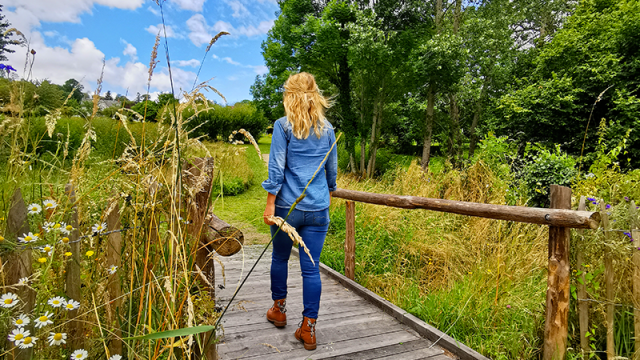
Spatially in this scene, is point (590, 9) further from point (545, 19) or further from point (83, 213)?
point (83, 213)

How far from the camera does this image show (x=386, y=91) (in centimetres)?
1500

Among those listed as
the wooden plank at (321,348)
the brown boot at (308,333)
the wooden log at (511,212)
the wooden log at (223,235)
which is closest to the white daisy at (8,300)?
the wooden log at (223,235)

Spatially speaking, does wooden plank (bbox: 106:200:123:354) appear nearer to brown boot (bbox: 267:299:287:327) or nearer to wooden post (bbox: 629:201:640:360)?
brown boot (bbox: 267:299:287:327)

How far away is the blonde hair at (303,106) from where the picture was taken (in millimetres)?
2455

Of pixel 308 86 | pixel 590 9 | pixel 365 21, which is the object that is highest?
pixel 590 9

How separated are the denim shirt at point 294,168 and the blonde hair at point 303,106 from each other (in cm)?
5

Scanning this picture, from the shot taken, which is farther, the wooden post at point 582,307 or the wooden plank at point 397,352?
the wooden plank at point 397,352

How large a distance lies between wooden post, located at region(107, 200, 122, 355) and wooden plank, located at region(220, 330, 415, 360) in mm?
1291

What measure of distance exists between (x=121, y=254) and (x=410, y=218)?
13.1 feet

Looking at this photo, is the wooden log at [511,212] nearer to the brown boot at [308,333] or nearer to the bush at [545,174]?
the brown boot at [308,333]

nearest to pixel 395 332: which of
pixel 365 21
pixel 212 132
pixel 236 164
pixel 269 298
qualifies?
pixel 269 298

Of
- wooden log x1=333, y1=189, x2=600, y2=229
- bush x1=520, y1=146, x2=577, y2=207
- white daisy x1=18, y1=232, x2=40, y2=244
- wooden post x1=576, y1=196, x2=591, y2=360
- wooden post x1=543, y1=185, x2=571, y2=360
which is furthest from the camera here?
bush x1=520, y1=146, x2=577, y2=207

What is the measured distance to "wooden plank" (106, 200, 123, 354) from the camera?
136 centimetres

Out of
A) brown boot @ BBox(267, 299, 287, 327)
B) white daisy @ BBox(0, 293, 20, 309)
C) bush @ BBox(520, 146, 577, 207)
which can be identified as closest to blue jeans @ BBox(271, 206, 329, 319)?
brown boot @ BBox(267, 299, 287, 327)
